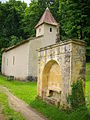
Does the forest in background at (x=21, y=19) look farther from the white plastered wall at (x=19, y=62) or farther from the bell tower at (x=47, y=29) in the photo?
the white plastered wall at (x=19, y=62)

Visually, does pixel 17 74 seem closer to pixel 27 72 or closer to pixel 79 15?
pixel 27 72

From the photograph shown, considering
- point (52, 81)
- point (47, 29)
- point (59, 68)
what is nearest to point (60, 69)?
point (59, 68)

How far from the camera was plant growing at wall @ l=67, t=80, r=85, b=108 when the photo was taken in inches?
305

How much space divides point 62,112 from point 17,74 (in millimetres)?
18082

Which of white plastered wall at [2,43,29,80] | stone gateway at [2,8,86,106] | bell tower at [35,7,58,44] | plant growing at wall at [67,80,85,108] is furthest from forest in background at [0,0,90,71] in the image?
plant growing at wall at [67,80,85,108]

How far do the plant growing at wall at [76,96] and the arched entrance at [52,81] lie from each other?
4.44ft

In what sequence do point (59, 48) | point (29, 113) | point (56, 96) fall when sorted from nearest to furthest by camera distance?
point (29, 113) < point (59, 48) < point (56, 96)

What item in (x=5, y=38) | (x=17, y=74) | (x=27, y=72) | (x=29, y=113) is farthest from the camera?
(x=5, y=38)

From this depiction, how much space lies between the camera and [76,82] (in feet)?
26.3

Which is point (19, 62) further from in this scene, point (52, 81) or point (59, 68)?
point (59, 68)

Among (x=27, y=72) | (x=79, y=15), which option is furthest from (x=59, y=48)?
(x=27, y=72)

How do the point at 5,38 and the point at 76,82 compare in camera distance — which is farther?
the point at 5,38

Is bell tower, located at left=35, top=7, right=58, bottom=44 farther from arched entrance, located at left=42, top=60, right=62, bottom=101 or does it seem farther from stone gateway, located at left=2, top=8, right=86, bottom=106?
arched entrance, located at left=42, top=60, right=62, bottom=101

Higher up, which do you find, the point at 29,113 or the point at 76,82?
the point at 76,82
